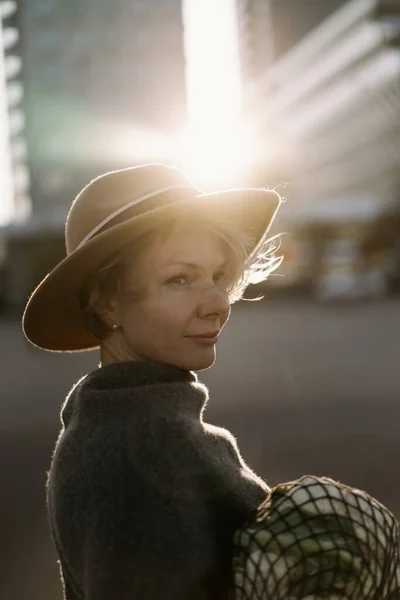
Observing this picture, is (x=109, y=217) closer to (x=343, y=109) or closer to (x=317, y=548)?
(x=317, y=548)

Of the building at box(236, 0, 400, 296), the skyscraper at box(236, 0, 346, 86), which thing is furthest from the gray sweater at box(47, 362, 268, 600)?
the skyscraper at box(236, 0, 346, 86)

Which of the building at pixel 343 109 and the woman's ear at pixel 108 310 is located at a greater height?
the building at pixel 343 109

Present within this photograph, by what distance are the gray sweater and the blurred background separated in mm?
739

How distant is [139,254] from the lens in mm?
1385

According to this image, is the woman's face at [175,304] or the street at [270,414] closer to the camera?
the woman's face at [175,304]

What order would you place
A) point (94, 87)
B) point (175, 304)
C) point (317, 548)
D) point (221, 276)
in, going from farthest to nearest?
point (94, 87), point (221, 276), point (175, 304), point (317, 548)

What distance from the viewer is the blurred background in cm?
566

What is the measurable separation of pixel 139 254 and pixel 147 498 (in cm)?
41

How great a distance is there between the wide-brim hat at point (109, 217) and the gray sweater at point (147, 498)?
0.21 metres

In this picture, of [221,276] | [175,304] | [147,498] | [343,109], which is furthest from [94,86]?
[147,498]

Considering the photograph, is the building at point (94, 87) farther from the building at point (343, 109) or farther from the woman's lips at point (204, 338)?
the woman's lips at point (204, 338)

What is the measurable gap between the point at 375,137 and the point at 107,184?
7853 cm

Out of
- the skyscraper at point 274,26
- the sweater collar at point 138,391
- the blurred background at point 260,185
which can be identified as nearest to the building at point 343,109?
the blurred background at point 260,185

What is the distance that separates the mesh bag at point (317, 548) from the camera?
115cm
